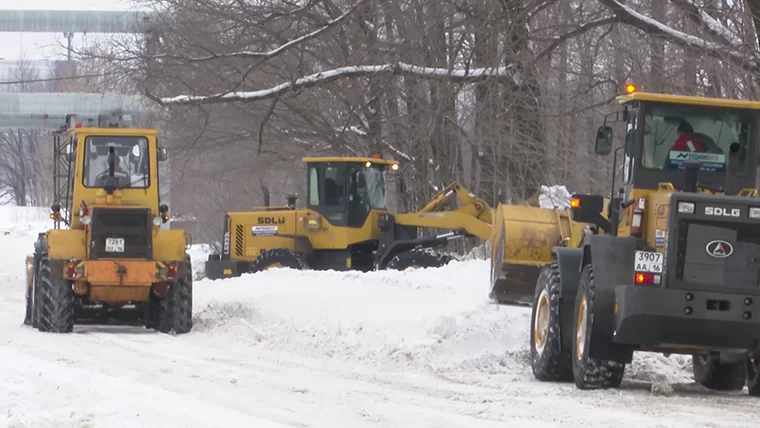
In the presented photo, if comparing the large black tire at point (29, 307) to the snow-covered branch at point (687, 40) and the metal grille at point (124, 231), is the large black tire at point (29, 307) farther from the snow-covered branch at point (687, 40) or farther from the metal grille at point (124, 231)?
the snow-covered branch at point (687, 40)

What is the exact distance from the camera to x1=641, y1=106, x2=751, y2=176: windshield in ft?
37.3

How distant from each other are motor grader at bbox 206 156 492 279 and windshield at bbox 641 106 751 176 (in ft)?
39.7

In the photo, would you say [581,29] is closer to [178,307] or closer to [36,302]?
[178,307]

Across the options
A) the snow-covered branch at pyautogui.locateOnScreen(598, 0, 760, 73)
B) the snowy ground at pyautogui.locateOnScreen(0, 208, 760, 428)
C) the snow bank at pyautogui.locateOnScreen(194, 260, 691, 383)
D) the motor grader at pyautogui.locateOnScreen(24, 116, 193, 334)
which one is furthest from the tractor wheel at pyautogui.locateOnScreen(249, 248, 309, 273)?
the snow-covered branch at pyautogui.locateOnScreen(598, 0, 760, 73)

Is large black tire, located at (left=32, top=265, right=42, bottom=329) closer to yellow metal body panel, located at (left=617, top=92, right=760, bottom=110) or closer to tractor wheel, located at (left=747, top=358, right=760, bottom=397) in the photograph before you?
yellow metal body panel, located at (left=617, top=92, right=760, bottom=110)

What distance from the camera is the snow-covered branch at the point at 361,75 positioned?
23047 mm

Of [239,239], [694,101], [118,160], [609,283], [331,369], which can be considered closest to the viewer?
[609,283]

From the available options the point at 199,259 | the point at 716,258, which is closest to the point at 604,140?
the point at 716,258

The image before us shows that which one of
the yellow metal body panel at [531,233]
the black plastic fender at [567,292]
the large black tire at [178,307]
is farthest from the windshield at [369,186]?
the black plastic fender at [567,292]

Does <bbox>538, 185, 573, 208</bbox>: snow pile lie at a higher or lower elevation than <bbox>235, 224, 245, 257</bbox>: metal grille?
higher

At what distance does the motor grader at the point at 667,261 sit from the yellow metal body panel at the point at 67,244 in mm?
6453

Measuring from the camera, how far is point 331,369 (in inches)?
505

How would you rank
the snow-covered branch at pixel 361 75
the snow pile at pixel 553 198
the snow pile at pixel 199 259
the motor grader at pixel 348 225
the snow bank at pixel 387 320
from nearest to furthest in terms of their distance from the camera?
the snow bank at pixel 387 320
the snow pile at pixel 553 198
the snow-covered branch at pixel 361 75
the motor grader at pixel 348 225
the snow pile at pixel 199 259

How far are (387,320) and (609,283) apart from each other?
4.82 m
